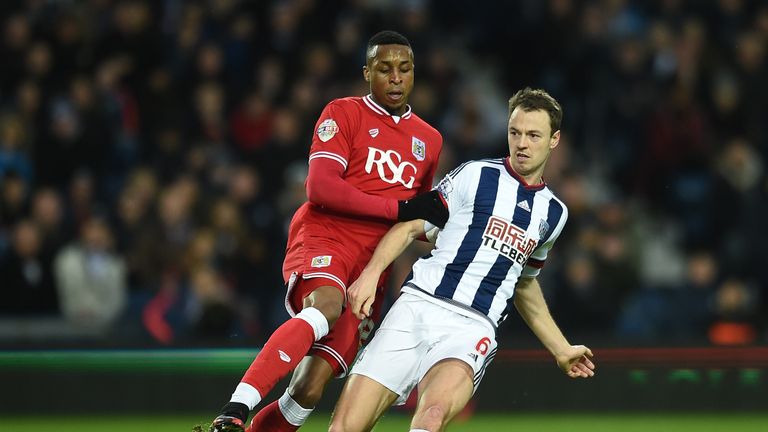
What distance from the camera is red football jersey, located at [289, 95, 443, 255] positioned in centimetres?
595

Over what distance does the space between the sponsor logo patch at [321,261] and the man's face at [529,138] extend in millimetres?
952

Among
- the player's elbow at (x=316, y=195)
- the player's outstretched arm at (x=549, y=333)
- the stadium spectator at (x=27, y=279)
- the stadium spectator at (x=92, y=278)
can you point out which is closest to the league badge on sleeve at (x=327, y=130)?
the player's elbow at (x=316, y=195)

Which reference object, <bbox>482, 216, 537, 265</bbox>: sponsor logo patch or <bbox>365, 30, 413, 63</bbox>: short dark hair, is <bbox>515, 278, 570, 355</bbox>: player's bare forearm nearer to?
<bbox>482, 216, 537, 265</bbox>: sponsor logo patch

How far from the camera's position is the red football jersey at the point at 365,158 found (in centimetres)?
595

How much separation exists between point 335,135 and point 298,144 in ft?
15.7

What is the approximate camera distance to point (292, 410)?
19.2 ft

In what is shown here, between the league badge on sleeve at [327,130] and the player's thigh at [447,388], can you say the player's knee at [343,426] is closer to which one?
the player's thigh at [447,388]

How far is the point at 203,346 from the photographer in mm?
9000

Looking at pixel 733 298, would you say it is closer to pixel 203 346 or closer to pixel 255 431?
pixel 203 346

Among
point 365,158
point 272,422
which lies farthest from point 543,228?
point 272,422

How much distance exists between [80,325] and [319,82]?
3.08 metres

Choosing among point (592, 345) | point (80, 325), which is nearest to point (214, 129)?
point (80, 325)

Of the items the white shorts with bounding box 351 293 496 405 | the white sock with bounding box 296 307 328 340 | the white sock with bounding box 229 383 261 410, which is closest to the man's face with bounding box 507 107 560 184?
the white shorts with bounding box 351 293 496 405

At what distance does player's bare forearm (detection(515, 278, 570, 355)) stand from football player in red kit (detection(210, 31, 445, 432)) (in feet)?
1.83
